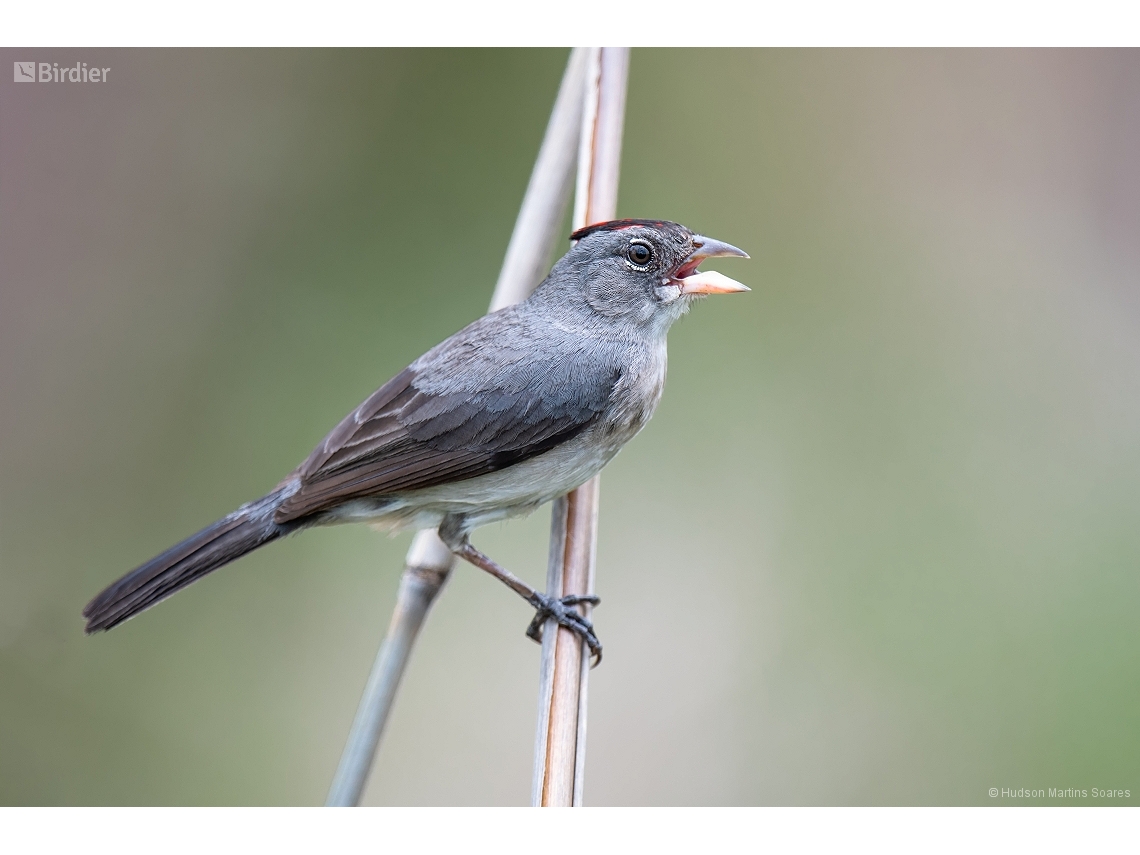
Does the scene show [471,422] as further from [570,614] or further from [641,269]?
[641,269]

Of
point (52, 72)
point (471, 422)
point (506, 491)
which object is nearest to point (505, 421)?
point (471, 422)

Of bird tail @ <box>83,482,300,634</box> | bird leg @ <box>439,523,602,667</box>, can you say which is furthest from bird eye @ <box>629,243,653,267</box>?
bird tail @ <box>83,482,300,634</box>

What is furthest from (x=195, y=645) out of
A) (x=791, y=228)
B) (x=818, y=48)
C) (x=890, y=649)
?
(x=818, y=48)

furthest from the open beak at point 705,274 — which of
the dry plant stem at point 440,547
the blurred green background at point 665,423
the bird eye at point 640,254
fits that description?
the blurred green background at point 665,423

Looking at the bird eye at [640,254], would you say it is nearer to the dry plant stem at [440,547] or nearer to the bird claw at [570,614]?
the dry plant stem at [440,547]

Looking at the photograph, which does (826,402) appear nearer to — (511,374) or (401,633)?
(511,374)

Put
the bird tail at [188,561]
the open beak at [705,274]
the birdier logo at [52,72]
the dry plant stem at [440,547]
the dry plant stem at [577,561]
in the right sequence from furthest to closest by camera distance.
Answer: the birdier logo at [52,72] → the open beak at [705,274] → the bird tail at [188,561] → the dry plant stem at [440,547] → the dry plant stem at [577,561]

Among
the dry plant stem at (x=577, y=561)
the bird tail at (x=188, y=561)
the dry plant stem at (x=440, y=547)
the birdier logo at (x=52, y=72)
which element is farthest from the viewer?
the birdier logo at (x=52, y=72)
